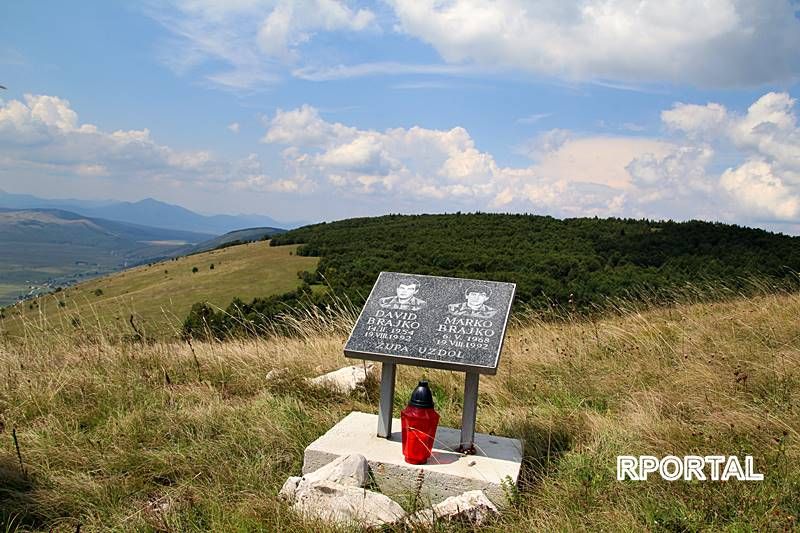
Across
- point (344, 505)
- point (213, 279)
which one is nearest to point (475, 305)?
point (344, 505)

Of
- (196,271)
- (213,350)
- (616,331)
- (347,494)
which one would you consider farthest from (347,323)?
(196,271)

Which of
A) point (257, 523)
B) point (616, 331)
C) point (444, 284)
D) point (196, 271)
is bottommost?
point (196, 271)

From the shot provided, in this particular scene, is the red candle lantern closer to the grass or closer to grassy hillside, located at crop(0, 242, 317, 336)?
the grass

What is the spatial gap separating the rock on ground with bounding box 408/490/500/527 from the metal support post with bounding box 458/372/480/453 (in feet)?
2.22

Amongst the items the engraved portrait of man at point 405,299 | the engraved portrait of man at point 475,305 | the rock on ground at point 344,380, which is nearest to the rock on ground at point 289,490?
the engraved portrait of man at point 405,299

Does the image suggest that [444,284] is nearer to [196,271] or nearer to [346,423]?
[346,423]

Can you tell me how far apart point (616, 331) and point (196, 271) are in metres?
49.6

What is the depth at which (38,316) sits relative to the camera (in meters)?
7.91

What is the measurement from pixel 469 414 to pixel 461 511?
0.94m

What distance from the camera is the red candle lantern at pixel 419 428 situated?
162 inches

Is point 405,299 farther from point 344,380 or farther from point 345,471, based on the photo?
point 344,380

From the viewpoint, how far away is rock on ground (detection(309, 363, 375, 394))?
6199 mm

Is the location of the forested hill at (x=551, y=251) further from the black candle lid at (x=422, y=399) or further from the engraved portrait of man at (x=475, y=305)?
the black candle lid at (x=422, y=399)

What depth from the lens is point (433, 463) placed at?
420cm
